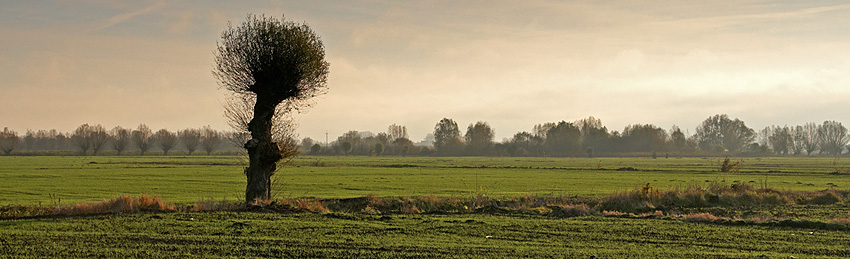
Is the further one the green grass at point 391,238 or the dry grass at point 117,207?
the dry grass at point 117,207

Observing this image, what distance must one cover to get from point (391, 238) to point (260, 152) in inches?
425

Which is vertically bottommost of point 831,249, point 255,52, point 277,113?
point 831,249

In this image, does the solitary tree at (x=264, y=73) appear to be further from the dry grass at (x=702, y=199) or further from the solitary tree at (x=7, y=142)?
the solitary tree at (x=7, y=142)

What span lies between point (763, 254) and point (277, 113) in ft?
59.4

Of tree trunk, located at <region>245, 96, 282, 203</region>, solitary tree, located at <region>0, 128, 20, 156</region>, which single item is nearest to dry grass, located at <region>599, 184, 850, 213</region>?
tree trunk, located at <region>245, 96, 282, 203</region>

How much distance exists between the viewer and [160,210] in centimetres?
2120

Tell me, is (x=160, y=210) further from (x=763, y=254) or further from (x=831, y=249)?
(x=831, y=249)

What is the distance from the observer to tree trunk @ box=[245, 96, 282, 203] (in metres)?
24.7

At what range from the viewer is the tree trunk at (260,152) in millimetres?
24672

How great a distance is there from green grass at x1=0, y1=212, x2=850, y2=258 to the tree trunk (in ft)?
15.0

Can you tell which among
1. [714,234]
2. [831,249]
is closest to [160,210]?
[714,234]

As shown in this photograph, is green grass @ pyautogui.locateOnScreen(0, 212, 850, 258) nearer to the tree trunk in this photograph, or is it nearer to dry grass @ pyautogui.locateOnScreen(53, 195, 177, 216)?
dry grass @ pyautogui.locateOnScreen(53, 195, 177, 216)

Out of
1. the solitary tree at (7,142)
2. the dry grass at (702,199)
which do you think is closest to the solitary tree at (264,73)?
the dry grass at (702,199)

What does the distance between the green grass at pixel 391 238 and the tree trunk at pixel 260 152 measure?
4.56 metres
